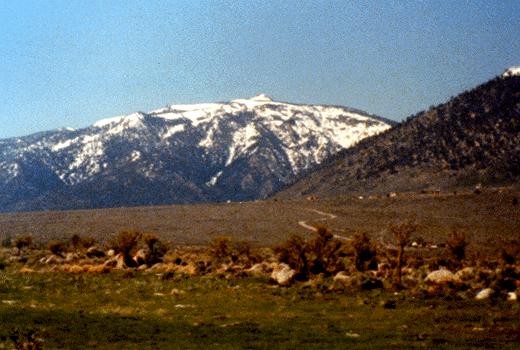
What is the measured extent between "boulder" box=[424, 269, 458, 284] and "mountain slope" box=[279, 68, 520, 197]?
99.6 m

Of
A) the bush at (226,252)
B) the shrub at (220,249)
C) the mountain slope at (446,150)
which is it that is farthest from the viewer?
the mountain slope at (446,150)

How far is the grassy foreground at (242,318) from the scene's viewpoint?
19.6 meters

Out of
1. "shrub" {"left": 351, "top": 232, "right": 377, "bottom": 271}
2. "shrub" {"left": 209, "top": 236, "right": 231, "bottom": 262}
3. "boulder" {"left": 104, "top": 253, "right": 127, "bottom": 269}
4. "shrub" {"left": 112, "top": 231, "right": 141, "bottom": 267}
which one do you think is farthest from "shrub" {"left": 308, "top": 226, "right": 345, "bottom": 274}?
"shrub" {"left": 112, "top": 231, "right": 141, "bottom": 267}

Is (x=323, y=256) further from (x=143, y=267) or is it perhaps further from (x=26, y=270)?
(x=26, y=270)

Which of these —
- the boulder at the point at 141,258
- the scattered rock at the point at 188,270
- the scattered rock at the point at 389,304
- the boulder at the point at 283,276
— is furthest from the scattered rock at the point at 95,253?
the scattered rock at the point at 389,304

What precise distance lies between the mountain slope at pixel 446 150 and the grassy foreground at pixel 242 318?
106359mm

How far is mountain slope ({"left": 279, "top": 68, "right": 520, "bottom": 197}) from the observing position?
5527 inches

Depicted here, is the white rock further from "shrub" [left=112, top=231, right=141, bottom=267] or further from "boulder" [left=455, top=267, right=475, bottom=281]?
"boulder" [left=455, top=267, right=475, bottom=281]

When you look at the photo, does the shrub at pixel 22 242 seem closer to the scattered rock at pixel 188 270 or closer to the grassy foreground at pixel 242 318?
the scattered rock at pixel 188 270

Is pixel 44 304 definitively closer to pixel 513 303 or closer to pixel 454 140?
pixel 513 303

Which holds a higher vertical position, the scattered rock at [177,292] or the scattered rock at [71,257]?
the scattered rock at [177,292]

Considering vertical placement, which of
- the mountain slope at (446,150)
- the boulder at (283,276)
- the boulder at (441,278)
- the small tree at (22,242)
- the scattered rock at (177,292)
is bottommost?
the small tree at (22,242)

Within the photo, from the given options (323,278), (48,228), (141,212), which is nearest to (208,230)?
(48,228)

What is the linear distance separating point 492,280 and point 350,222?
2149 inches
